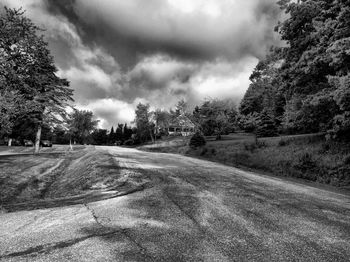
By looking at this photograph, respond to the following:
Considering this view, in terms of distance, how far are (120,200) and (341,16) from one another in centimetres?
1282

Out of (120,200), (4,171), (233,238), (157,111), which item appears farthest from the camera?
(157,111)

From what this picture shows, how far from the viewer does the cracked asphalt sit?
2.45 meters

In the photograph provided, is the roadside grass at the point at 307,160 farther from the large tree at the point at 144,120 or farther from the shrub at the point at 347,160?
the large tree at the point at 144,120

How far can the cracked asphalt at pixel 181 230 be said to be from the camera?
245 centimetres

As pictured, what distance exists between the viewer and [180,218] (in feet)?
11.6

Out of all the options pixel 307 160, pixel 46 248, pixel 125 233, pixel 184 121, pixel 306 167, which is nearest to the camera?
pixel 46 248

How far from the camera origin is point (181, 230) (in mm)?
3070

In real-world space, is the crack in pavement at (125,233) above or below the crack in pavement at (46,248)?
above

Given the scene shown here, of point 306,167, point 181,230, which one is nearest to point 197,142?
point 306,167

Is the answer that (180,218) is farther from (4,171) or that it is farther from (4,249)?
(4,171)

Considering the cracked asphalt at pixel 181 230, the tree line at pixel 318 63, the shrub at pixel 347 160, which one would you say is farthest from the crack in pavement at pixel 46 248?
the shrub at pixel 347 160

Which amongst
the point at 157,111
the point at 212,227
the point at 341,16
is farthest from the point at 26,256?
the point at 157,111

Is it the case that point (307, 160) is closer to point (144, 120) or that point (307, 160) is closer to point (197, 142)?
point (197, 142)

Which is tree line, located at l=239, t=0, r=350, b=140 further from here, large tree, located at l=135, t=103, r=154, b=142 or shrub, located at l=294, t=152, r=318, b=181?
large tree, located at l=135, t=103, r=154, b=142
